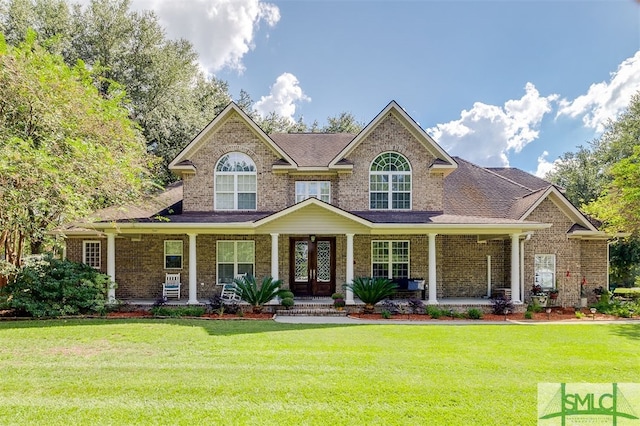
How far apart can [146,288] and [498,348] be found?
1337 cm

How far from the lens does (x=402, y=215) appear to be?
14945 millimetres

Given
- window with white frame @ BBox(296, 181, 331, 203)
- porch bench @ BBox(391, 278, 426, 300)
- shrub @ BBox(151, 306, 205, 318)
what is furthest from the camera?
window with white frame @ BBox(296, 181, 331, 203)

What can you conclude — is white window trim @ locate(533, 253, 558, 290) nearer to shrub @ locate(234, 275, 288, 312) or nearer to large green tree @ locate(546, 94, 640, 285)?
large green tree @ locate(546, 94, 640, 285)

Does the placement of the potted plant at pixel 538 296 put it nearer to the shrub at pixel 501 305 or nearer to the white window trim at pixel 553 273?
the white window trim at pixel 553 273

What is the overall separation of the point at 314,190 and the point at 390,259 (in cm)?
437

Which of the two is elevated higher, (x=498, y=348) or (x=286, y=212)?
(x=286, y=212)

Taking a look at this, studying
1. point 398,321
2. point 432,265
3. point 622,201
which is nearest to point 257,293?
point 398,321

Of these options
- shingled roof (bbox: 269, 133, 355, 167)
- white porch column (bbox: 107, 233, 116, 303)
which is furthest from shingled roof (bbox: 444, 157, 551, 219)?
white porch column (bbox: 107, 233, 116, 303)

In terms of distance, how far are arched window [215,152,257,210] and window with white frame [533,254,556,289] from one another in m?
11.8

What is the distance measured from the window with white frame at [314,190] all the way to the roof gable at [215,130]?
1.15m

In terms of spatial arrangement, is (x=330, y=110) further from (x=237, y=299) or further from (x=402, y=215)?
(x=237, y=299)

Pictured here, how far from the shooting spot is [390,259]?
51.0 ft

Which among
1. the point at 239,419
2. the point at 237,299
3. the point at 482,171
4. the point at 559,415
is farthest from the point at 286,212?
the point at 482,171

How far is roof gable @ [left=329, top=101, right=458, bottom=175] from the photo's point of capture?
15.2 metres
